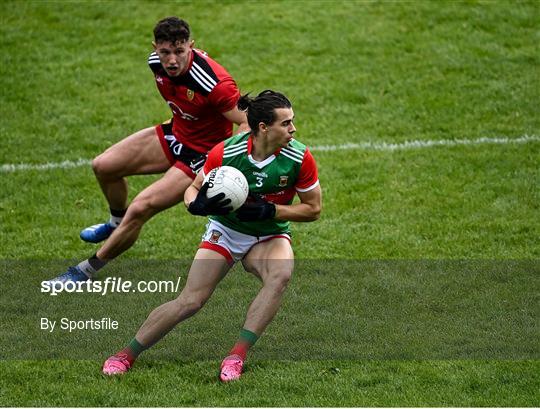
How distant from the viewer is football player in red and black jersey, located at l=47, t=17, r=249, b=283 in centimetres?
968

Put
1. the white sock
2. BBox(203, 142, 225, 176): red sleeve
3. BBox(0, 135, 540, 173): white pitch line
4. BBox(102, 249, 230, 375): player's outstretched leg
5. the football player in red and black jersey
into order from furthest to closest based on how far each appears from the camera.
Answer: BBox(0, 135, 540, 173): white pitch line < the white sock < the football player in red and black jersey < BBox(203, 142, 225, 176): red sleeve < BBox(102, 249, 230, 375): player's outstretched leg

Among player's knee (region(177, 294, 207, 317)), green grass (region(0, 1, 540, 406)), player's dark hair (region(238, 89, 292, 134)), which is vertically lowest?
green grass (region(0, 1, 540, 406))

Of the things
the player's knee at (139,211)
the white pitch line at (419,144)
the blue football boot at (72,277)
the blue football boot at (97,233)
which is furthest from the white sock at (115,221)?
the white pitch line at (419,144)

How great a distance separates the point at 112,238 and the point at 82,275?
0.53 meters

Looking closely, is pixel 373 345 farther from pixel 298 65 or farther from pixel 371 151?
pixel 298 65

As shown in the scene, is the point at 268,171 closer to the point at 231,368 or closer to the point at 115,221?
the point at 231,368

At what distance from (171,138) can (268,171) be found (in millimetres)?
2219

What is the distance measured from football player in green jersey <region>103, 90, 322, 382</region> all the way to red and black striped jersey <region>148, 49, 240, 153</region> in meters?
1.29

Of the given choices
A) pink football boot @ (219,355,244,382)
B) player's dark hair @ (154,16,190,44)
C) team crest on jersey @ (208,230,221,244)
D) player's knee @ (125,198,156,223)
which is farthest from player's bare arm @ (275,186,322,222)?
player's knee @ (125,198,156,223)

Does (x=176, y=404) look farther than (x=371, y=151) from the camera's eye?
No

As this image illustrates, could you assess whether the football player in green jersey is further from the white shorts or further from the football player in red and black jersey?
the football player in red and black jersey

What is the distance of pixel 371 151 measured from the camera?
1366 cm

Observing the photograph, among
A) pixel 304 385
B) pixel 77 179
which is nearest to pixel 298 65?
pixel 77 179

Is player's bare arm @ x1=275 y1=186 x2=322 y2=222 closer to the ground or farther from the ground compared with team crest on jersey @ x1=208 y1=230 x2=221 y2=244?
farther from the ground
